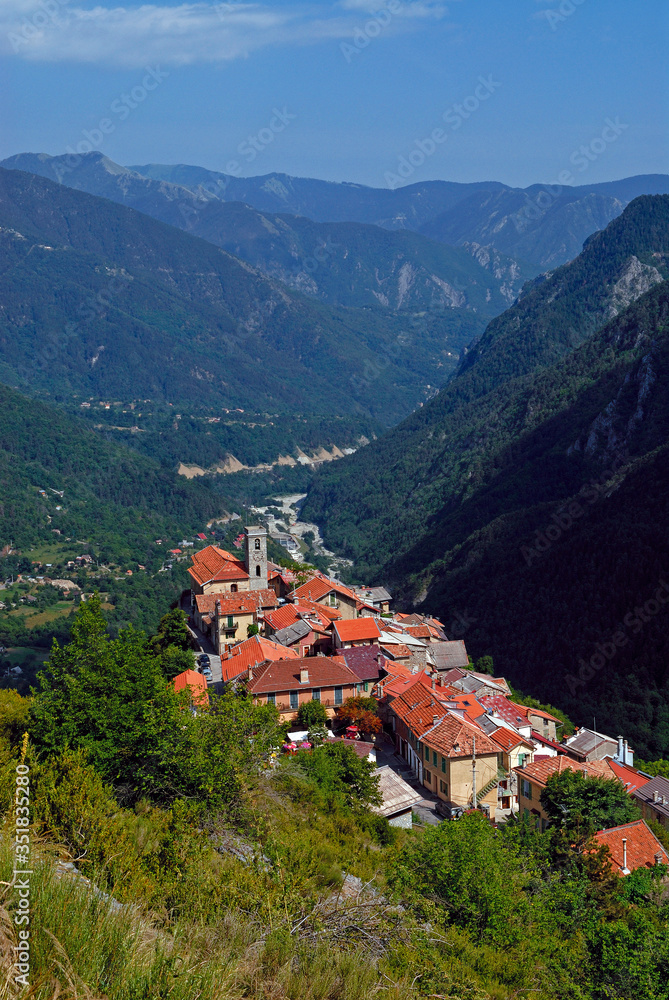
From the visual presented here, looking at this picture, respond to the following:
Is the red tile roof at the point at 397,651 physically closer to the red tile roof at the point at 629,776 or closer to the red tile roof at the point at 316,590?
the red tile roof at the point at 316,590

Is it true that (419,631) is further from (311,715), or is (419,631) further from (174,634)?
(311,715)

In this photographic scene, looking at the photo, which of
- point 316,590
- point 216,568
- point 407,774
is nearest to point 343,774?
point 407,774

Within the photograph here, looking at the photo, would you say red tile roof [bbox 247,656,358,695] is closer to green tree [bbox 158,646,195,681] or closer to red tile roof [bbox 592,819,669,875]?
green tree [bbox 158,646,195,681]

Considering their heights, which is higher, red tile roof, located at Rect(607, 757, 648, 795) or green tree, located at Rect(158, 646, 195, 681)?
green tree, located at Rect(158, 646, 195, 681)

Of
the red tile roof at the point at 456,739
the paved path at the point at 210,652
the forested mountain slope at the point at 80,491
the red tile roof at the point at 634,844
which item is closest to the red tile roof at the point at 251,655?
the paved path at the point at 210,652

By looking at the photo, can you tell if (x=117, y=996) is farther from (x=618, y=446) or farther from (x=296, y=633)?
(x=618, y=446)

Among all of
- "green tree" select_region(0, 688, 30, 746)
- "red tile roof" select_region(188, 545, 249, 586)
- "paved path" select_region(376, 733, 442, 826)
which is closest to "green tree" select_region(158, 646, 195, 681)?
"paved path" select_region(376, 733, 442, 826)
